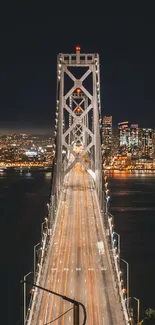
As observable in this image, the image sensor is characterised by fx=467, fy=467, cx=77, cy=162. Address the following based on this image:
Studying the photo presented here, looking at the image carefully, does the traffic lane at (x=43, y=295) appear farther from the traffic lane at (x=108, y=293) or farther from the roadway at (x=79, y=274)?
the traffic lane at (x=108, y=293)

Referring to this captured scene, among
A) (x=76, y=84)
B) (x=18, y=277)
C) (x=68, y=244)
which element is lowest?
(x=18, y=277)

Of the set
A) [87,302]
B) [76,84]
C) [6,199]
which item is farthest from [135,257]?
[6,199]

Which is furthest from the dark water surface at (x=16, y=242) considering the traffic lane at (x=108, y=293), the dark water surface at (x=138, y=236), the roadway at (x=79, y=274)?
the dark water surface at (x=138, y=236)

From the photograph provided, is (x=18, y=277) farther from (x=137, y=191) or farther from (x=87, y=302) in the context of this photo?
(x=137, y=191)

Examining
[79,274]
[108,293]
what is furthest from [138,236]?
[108,293]

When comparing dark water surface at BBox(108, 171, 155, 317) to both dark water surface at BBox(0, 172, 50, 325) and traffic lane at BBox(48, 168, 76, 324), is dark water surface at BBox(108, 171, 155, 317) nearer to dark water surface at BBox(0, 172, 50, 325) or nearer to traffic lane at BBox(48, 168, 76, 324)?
traffic lane at BBox(48, 168, 76, 324)

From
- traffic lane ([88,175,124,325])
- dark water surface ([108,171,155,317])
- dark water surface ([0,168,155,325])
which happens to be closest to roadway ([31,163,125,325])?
traffic lane ([88,175,124,325])
